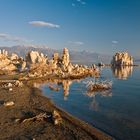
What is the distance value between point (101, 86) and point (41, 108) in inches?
1155

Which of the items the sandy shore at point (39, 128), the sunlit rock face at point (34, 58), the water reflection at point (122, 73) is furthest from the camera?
the sunlit rock face at point (34, 58)

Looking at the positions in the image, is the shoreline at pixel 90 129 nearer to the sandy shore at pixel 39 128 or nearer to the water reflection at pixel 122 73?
the sandy shore at pixel 39 128

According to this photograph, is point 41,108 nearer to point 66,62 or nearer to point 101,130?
point 101,130

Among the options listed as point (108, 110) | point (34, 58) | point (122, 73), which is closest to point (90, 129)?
point (108, 110)

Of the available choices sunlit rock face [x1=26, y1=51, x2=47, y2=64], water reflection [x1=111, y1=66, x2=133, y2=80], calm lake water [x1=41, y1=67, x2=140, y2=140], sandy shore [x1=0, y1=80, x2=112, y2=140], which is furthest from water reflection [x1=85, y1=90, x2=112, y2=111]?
sunlit rock face [x1=26, y1=51, x2=47, y2=64]

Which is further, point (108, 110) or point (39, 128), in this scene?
point (108, 110)

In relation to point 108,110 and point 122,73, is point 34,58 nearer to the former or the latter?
point 122,73

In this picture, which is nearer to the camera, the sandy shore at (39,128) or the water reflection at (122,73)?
the sandy shore at (39,128)

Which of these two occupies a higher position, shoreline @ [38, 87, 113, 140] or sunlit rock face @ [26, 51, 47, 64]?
sunlit rock face @ [26, 51, 47, 64]

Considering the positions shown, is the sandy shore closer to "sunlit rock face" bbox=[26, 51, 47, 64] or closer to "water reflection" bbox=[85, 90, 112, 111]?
"water reflection" bbox=[85, 90, 112, 111]

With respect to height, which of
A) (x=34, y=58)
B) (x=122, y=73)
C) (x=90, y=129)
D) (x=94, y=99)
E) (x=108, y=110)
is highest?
(x=34, y=58)

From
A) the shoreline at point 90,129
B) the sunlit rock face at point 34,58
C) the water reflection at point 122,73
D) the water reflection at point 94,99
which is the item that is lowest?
the shoreline at point 90,129

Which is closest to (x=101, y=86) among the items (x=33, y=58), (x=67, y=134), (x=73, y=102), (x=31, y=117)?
(x=73, y=102)

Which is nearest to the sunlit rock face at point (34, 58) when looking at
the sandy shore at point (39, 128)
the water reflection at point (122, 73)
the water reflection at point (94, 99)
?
the water reflection at point (122, 73)
